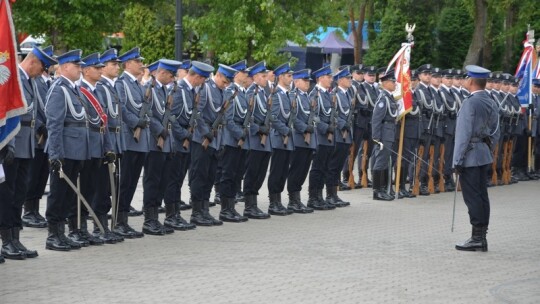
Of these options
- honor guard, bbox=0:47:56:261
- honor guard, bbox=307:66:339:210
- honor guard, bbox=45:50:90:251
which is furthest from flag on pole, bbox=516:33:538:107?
honor guard, bbox=0:47:56:261

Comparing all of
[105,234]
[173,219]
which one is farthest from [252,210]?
[105,234]

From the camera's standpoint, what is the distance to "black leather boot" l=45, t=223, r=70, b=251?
12875mm

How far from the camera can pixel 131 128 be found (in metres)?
14.1

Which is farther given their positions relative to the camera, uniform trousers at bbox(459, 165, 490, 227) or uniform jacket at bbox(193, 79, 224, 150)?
uniform jacket at bbox(193, 79, 224, 150)

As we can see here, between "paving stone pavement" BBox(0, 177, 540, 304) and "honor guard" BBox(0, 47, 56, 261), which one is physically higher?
"honor guard" BBox(0, 47, 56, 261)

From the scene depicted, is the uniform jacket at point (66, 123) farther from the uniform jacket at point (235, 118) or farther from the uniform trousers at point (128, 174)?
the uniform jacket at point (235, 118)

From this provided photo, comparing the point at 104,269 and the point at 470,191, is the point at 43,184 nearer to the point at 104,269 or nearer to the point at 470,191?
the point at 104,269

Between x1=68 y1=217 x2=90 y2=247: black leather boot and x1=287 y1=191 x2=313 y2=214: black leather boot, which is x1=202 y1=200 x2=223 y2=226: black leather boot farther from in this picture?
x1=68 y1=217 x2=90 y2=247: black leather boot

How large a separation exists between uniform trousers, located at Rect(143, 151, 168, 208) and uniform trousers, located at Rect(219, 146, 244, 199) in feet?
5.30

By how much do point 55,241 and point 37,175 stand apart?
226 centimetres

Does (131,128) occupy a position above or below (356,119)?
below

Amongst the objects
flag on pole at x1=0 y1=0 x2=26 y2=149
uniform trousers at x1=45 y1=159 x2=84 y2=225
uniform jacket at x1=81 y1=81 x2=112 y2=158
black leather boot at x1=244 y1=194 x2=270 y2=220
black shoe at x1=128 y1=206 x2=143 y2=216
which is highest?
flag on pole at x1=0 y1=0 x2=26 y2=149

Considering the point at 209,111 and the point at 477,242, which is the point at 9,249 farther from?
the point at 477,242

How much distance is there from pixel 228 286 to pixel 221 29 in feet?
55.5
